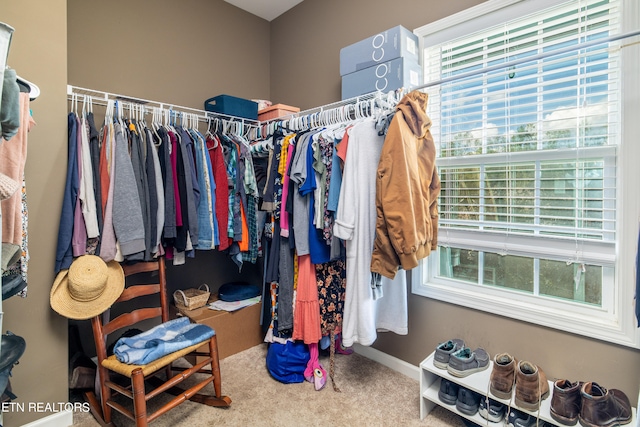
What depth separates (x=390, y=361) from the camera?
236 cm

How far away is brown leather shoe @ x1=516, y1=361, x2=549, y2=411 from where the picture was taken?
150 cm

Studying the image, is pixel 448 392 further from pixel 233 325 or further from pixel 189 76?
pixel 189 76

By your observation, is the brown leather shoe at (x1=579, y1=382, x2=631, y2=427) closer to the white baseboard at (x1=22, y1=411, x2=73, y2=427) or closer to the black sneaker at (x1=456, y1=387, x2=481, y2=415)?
the black sneaker at (x1=456, y1=387, x2=481, y2=415)

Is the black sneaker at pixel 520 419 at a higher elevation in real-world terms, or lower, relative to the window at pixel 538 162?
lower

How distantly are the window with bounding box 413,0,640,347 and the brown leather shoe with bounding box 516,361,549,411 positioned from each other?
28 centimetres

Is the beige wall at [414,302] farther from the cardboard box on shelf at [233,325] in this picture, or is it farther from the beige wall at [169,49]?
the cardboard box on shelf at [233,325]

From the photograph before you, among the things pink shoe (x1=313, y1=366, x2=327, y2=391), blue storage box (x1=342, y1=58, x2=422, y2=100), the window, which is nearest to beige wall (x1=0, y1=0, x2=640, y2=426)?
the window

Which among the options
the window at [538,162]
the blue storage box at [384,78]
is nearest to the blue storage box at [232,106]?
the blue storage box at [384,78]

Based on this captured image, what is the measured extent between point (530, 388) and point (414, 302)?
0.82 m

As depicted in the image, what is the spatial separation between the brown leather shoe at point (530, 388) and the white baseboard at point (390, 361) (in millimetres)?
748

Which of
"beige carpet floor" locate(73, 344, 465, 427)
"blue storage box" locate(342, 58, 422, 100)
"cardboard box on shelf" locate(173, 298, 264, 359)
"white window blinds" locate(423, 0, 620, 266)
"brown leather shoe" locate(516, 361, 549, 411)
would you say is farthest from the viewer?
"cardboard box on shelf" locate(173, 298, 264, 359)

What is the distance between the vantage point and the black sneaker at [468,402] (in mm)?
1673

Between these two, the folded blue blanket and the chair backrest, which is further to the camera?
the chair backrest

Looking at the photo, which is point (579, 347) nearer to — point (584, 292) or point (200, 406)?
point (584, 292)
